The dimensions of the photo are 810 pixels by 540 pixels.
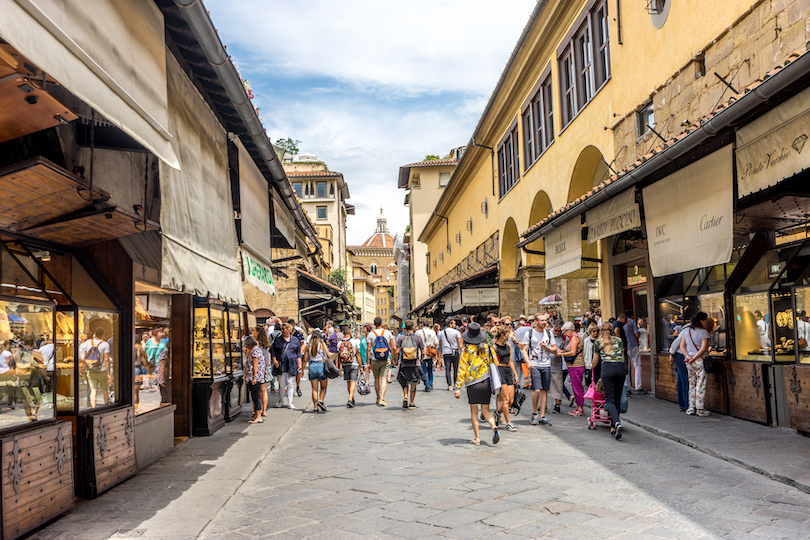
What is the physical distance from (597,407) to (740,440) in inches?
80.2

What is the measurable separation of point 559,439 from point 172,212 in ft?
18.4

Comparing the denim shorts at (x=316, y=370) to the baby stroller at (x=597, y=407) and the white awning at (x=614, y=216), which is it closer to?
the baby stroller at (x=597, y=407)

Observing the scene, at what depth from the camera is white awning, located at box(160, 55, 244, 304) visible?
6020mm

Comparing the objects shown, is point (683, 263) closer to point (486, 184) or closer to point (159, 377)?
point (159, 377)

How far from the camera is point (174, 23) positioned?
5.93 meters

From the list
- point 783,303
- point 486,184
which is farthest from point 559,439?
point 486,184

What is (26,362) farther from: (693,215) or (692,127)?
(693,215)

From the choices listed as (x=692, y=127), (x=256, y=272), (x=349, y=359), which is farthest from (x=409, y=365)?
(x=692, y=127)

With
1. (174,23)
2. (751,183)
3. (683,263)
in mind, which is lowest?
(683,263)

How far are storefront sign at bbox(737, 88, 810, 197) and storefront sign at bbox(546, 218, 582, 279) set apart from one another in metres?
5.68

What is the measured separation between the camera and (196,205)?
684 centimetres

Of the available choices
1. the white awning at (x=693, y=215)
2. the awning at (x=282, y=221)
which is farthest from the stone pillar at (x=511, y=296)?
the white awning at (x=693, y=215)

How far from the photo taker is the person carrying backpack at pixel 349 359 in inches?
520

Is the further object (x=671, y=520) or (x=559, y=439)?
(x=559, y=439)
